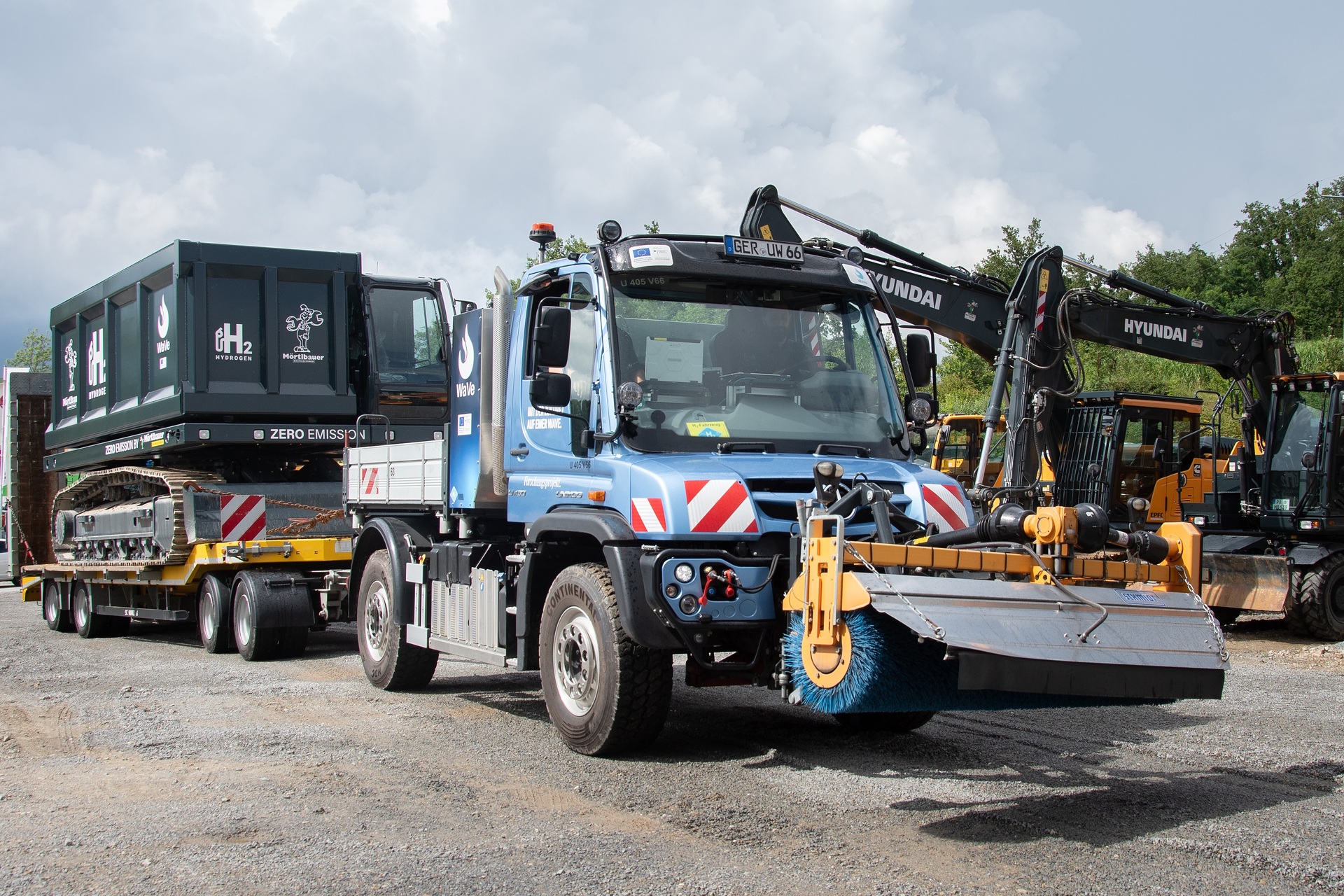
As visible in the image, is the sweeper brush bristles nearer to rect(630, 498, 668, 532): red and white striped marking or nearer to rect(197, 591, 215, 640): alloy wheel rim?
rect(630, 498, 668, 532): red and white striped marking

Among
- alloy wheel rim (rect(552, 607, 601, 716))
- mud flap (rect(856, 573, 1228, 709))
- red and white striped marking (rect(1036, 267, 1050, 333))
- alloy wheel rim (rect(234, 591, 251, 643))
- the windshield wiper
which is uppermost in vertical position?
red and white striped marking (rect(1036, 267, 1050, 333))

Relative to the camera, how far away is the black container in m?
12.5

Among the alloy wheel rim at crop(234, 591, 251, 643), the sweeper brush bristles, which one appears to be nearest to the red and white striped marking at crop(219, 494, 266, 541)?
the alloy wheel rim at crop(234, 591, 251, 643)

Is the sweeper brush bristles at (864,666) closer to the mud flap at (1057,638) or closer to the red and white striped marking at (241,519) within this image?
the mud flap at (1057,638)

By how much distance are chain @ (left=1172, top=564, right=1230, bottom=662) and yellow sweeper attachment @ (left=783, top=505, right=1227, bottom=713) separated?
0.5 inches

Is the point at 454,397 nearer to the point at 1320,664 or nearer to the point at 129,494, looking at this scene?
the point at 129,494

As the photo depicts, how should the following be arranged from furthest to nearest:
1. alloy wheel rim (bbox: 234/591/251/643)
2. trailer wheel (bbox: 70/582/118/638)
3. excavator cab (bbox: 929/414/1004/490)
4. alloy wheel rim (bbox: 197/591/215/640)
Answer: excavator cab (bbox: 929/414/1004/490) < trailer wheel (bbox: 70/582/118/638) < alloy wheel rim (bbox: 197/591/215/640) < alloy wheel rim (bbox: 234/591/251/643)

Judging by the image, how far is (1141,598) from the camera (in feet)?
18.5

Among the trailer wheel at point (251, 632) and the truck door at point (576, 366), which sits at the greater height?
the truck door at point (576, 366)

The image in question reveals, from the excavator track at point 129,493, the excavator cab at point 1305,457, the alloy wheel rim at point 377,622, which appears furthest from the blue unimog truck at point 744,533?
the excavator cab at point 1305,457

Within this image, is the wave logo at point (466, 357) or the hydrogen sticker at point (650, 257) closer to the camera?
the hydrogen sticker at point (650, 257)

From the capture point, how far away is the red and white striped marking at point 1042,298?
46.5ft

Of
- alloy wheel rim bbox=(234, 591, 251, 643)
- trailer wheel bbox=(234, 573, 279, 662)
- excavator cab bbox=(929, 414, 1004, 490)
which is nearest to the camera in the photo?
trailer wheel bbox=(234, 573, 279, 662)

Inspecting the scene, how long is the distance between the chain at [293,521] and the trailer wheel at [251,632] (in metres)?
0.65
